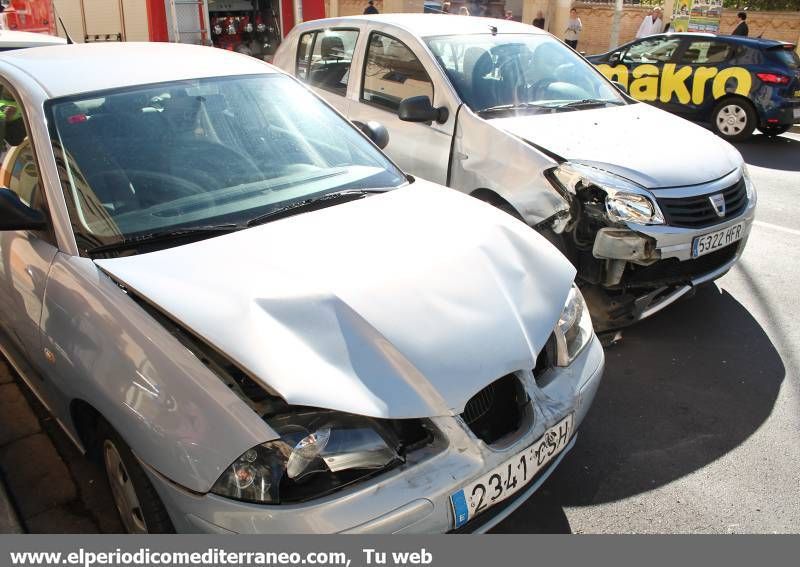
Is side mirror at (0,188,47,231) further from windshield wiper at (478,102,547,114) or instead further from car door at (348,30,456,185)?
windshield wiper at (478,102,547,114)

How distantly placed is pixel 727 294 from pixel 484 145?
2013mm

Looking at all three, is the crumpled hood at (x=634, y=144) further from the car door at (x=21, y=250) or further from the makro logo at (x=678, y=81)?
the makro logo at (x=678, y=81)

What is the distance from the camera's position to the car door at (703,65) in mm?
9930

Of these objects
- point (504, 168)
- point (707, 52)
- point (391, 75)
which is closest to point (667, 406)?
point (504, 168)

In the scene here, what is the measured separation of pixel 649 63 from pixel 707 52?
0.85 meters

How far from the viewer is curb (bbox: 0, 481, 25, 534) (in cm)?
262

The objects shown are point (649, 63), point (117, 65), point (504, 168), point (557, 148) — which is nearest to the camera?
point (117, 65)

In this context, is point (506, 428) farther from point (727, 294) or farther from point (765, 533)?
point (727, 294)

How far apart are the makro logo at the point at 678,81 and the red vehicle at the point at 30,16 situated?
32.0ft

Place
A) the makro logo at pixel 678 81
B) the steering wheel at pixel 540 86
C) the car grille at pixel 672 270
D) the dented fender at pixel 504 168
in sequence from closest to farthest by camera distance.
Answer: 1. the car grille at pixel 672 270
2. the dented fender at pixel 504 168
3. the steering wheel at pixel 540 86
4. the makro logo at pixel 678 81

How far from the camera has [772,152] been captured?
9.45m

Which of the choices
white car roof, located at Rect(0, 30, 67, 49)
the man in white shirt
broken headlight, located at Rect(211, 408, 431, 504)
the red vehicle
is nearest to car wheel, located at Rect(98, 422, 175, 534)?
broken headlight, located at Rect(211, 408, 431, 504)

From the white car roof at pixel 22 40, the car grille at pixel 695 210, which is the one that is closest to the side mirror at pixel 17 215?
the car grille at pixel 695 210

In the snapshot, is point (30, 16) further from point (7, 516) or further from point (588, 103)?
point (7, 516)
